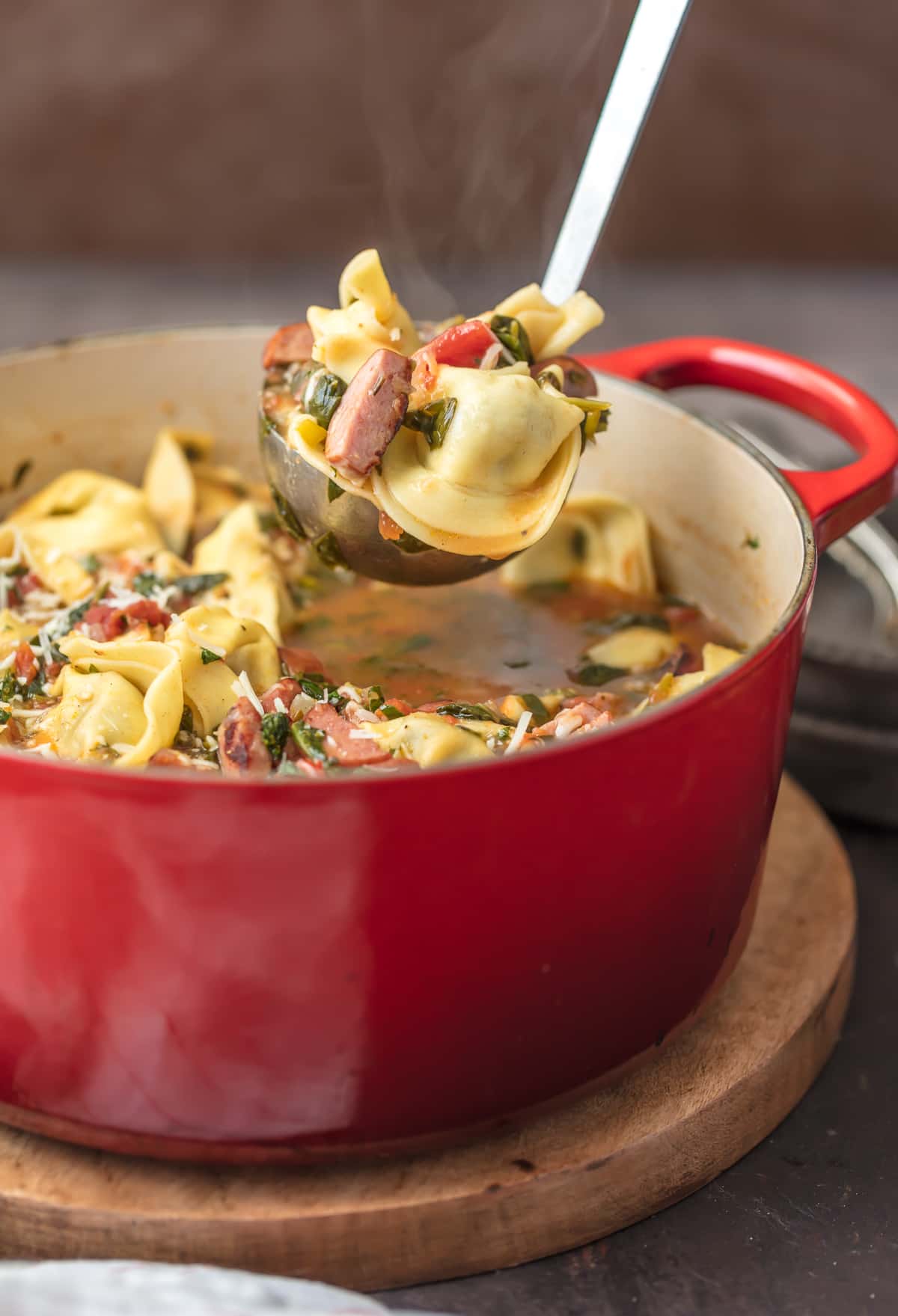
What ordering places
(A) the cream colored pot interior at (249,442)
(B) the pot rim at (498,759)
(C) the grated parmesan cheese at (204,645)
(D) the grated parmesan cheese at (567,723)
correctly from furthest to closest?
(A) the cream colored pot interior at (249,442), (C) the grated parmesan cheese at (204,645), (D) the grated parmesan cheese at (567,723), (B) the pot rim at (498,759)

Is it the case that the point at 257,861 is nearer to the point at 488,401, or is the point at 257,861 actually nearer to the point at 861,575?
the point at 488,401

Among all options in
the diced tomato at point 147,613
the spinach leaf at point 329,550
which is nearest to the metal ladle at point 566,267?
the spinach leaf at point 329,550

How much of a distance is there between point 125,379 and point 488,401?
133cm

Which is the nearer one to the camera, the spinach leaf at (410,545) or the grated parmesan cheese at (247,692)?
the grated parmesan cheese at (247,692)

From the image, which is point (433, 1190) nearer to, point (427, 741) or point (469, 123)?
point (427, 741)

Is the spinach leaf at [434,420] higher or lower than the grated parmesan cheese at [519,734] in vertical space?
higher

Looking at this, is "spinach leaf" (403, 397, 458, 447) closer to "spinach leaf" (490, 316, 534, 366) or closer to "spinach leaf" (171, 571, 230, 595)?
"spinach leaf" (490, 316, 534, 366)

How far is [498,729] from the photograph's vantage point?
8.48 ft

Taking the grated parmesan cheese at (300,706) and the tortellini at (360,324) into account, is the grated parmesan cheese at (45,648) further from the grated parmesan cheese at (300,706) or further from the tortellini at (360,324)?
the tortellini at (360,324)

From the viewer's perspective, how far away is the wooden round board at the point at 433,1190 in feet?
6.86

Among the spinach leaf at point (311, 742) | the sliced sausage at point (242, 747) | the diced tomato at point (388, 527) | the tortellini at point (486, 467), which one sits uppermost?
the tortellini at point (486, 467)

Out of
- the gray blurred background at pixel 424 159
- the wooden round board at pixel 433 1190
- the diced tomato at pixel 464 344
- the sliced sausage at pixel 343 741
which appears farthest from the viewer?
the gray blurred background at pixel 424 159

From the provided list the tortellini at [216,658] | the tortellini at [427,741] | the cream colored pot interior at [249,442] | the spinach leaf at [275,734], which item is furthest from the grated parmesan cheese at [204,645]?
the cream colored pot interior at [249,442]

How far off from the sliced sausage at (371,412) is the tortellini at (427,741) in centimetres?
54
